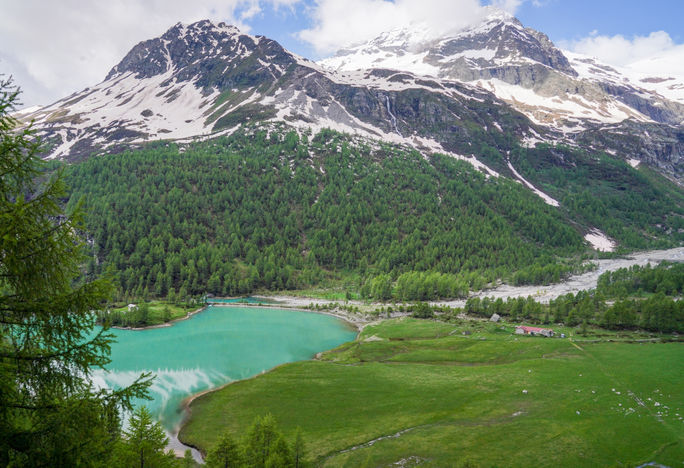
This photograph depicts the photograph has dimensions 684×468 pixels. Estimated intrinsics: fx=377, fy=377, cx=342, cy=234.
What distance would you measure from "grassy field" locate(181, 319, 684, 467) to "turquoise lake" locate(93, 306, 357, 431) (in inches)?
257

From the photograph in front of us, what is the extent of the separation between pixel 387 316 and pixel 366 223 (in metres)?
89.3

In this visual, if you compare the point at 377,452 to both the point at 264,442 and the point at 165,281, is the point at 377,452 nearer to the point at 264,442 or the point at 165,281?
the point at 264,442

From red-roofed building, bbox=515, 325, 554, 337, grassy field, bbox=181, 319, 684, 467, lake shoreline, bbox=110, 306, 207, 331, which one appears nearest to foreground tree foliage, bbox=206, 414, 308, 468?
grassy field, bbox=181, 319, 684, 467

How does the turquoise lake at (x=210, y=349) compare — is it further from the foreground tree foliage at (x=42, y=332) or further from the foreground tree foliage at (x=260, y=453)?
the foreground tree foliage at (x=42, y=332)

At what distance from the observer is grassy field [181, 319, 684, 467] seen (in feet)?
113

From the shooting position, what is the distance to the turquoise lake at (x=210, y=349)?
183ft

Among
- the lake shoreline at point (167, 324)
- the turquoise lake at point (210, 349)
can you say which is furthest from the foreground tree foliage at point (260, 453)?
the lake shoreline at point (167, 324)

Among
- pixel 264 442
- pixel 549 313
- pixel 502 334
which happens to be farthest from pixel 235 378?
pixel 549 313

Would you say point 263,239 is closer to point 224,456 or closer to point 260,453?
point 224,456

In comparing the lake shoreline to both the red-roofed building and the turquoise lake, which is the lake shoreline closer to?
the turquoise lake

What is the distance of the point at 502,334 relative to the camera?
266 ft

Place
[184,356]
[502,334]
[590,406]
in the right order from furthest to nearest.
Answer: [502,334] < [184,356] < [590,406]

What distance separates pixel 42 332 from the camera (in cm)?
810

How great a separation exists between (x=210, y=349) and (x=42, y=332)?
72646 millimetres
